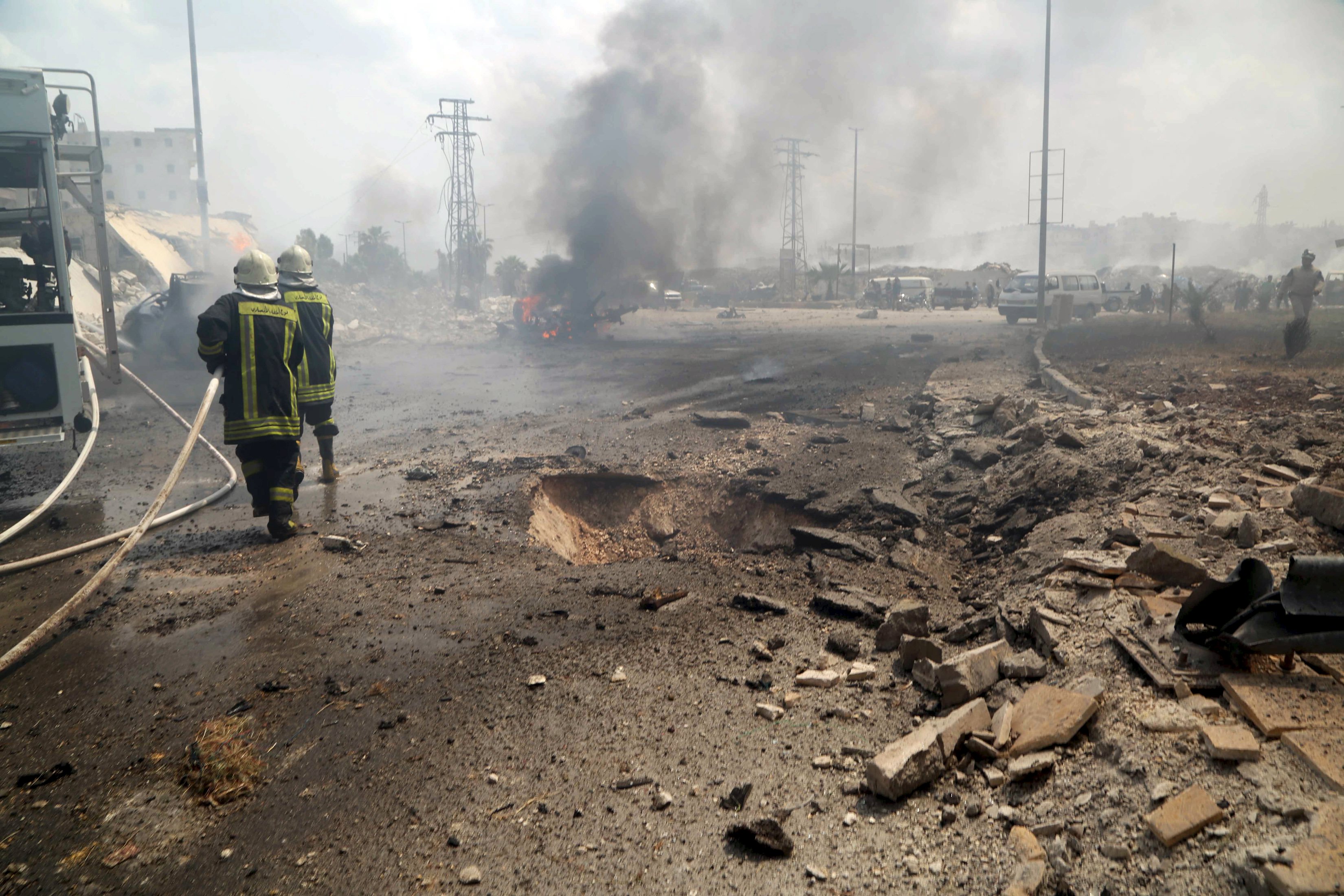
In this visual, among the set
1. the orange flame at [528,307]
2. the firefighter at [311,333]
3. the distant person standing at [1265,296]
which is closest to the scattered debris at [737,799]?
the firefighter at [311,333]

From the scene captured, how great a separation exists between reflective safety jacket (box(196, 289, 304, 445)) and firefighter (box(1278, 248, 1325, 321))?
14.8 m

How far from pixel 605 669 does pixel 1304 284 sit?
48.8 ft

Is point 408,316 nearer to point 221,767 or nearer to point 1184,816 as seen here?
point 221,767

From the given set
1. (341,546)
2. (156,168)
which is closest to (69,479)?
(341,546)

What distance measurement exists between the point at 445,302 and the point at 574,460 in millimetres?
33553

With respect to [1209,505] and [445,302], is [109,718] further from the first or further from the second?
[445,302]

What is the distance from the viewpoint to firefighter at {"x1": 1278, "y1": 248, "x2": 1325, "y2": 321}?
1322 centimetres

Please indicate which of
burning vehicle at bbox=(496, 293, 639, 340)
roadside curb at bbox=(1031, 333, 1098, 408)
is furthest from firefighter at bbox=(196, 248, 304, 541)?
burning vehicle at bbox=(496, 293, 639, 340)

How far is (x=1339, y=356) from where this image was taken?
11.7 meters

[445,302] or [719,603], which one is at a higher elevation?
[445,302]

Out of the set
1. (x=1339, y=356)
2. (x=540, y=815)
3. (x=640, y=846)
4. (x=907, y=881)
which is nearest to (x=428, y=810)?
(x=540, y=815)

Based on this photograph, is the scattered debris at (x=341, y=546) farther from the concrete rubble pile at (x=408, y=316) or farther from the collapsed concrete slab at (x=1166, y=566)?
the concrete rubble pile at (x=408, y=316)

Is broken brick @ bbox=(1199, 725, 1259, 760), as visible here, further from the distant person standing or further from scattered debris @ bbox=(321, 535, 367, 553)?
the distant person standing

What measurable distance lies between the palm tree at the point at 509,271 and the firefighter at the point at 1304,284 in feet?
127
